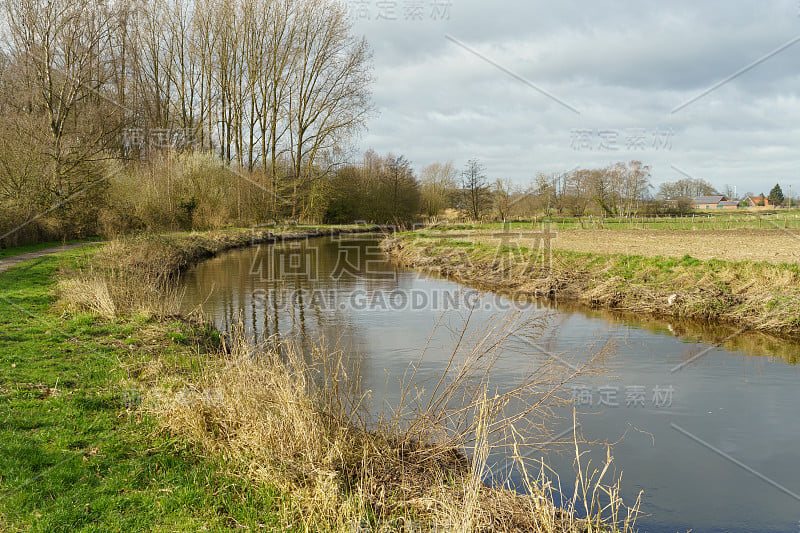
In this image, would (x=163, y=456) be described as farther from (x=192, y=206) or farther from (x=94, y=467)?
(x=192, y=206)

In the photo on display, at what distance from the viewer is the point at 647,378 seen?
7.93 metres

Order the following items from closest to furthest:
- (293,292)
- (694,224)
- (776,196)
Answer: (293,292) < (694,224) < (776,196)

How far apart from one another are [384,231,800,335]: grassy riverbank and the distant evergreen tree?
43.3 metres

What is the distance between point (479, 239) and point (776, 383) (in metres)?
19.0

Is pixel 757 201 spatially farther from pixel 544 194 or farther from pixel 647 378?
pixel 647 378

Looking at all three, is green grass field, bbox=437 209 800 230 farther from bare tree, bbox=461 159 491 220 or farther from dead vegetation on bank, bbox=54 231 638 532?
dead vegetation on bank, bbox=54 231 638 532

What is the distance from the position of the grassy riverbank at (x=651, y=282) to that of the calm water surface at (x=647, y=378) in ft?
2.72

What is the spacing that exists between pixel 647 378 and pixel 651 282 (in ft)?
22.1

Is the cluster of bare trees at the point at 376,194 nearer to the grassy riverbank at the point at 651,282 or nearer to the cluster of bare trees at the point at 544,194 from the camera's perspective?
the cluster of bare trees at the point at 544,194

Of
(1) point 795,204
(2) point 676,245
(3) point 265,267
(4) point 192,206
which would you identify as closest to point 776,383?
(2) point 676,245

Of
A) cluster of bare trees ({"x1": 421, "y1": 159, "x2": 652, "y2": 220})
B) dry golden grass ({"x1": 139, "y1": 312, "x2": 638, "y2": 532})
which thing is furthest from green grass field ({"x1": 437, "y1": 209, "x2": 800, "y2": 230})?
dry golden grass ({"x1": 139, "y1": 312, "x2": 638, "y2": 532})

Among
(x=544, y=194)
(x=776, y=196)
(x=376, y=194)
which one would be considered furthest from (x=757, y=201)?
(x=376, y=194)

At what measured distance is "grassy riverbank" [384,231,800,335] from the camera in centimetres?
1120

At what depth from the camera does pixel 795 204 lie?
4569 cm
